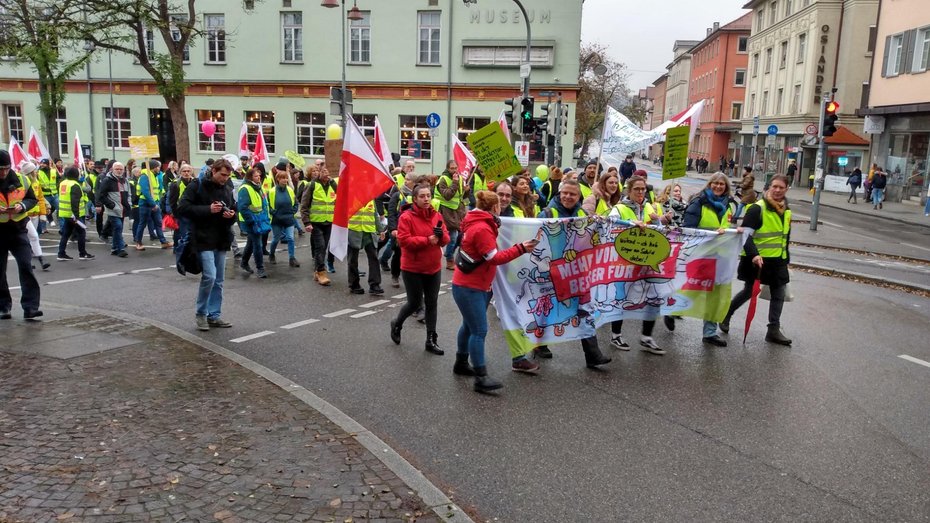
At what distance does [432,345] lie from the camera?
7.52m

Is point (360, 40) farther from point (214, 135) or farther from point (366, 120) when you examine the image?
point (214, 135)

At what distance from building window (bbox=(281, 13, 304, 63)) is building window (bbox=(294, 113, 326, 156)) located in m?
2.80

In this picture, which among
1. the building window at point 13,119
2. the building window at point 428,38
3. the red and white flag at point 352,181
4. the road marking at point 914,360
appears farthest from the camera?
the building window at point 13,119

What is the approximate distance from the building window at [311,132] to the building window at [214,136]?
402 cm

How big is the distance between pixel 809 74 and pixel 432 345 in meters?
46.2

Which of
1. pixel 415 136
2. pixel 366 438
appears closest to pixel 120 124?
pixel 415 136

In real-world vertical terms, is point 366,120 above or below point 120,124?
above

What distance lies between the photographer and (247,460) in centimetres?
448

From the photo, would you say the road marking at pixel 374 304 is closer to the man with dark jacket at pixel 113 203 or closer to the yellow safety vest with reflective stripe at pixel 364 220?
the yellow safety vest with reflective stripe at pixel 364 220

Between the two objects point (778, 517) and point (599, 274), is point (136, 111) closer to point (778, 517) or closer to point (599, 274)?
point (599, 274)

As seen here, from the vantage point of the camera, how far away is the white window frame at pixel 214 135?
3609cm

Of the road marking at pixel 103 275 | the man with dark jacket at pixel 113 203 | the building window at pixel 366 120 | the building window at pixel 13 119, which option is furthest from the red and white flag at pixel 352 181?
the building window at pixel 13 119

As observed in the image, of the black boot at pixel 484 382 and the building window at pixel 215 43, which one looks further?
the building window at pixel 215 43

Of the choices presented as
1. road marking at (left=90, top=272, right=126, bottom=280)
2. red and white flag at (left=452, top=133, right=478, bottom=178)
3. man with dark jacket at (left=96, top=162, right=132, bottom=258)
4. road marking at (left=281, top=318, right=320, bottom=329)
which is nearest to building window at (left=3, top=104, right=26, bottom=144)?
man with dark jacket at (left=96, top=162, right=132, bottom=258)
